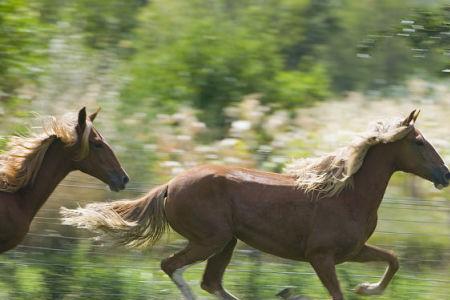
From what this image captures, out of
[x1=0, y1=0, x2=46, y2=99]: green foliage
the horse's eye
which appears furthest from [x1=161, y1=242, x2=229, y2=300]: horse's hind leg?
[x1=0, y1=0, x2=46, y2=99]: green foliage

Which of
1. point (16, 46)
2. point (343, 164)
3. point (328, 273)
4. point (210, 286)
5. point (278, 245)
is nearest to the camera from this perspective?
point (328, 273)

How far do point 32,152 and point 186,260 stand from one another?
4.71 ft

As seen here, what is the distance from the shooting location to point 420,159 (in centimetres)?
855

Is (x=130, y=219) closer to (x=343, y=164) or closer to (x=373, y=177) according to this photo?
(x=343, y=164)

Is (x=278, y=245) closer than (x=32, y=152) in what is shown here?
No

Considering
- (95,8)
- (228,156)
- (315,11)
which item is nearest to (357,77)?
(315,11)

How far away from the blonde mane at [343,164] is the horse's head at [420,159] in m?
0.10

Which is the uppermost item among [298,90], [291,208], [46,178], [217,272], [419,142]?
[419,142]

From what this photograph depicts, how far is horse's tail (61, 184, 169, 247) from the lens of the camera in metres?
8.62

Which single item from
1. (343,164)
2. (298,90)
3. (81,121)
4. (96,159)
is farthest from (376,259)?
(298,90)

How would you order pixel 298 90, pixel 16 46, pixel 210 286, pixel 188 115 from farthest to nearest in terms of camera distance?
pixel 298 90
pixel 188 115
pixel 16 46
pixel 210 286

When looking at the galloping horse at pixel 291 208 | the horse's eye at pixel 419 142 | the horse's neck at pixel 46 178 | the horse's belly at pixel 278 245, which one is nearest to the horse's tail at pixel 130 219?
the galloping horse at pixel 291 208

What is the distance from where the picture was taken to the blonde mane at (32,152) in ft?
27.2

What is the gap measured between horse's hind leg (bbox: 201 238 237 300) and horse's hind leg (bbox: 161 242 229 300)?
26 cm
